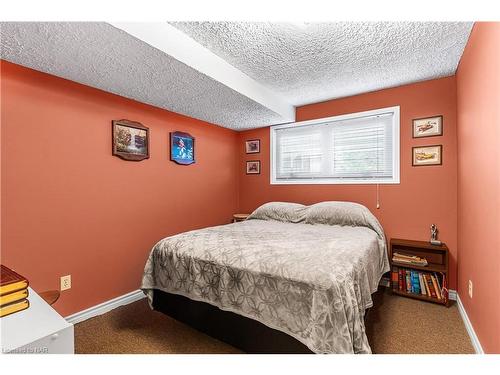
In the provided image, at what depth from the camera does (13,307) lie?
0.90m

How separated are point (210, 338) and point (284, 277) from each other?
89cm

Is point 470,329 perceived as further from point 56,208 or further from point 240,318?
point 56,208

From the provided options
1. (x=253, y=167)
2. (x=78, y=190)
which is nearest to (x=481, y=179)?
(x=253, y=167)

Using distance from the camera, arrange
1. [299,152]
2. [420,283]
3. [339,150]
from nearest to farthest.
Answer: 1. [420,283]
2. [339,150]
3. [299,152]

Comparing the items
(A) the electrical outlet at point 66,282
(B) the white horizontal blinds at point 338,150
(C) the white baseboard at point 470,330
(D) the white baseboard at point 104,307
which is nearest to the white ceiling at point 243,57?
(B) the white horizontal blinds at point 338,150

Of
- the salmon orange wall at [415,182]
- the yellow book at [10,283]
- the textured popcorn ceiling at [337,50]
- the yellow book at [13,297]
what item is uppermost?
the textured popcorn ceiling at [337,50]

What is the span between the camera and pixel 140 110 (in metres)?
2.74

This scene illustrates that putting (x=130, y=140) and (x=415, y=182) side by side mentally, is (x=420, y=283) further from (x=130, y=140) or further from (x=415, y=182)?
(x=130, y=140)

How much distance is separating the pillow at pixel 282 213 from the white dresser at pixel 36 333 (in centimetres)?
255

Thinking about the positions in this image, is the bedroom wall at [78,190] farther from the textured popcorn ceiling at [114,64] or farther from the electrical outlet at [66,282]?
the textured popcorn ceiling at [114,64]

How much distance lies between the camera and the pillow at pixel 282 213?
311cm

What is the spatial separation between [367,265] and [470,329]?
3.13ft

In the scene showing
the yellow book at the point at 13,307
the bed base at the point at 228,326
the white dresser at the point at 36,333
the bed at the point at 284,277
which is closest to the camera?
the white dresser at the point at 36,333

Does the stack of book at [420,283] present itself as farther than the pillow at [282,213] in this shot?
No
